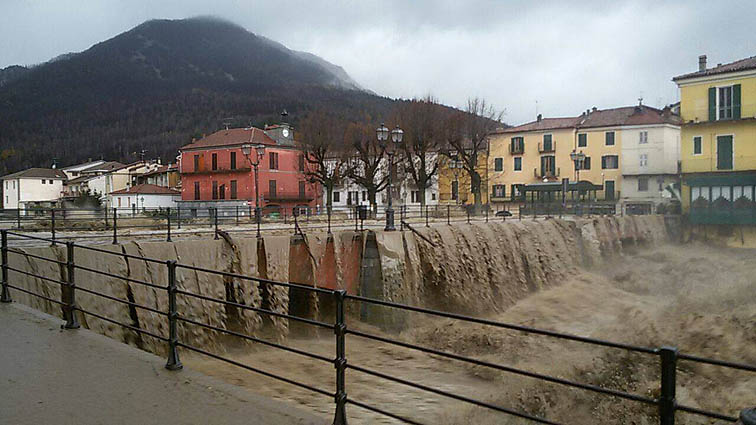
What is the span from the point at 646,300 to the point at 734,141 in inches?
714

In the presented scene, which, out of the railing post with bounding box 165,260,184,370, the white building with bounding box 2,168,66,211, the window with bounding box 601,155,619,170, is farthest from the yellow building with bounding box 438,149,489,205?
the white building with bounding box 2,168,66,211

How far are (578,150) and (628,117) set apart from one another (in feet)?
17.6

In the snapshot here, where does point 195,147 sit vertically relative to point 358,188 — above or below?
above

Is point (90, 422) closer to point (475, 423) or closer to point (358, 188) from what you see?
point (475, 423)

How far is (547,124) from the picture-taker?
5656cm

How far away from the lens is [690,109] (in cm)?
3706

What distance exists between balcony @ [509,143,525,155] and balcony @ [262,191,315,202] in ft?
68.5

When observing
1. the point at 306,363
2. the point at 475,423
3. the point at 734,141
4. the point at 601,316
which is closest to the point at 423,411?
the point at 475,423

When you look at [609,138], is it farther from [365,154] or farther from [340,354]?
[340,354]

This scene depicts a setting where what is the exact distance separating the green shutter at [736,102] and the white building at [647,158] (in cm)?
1392

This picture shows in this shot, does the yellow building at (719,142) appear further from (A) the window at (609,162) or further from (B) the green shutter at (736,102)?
(A) the window at (609,162)

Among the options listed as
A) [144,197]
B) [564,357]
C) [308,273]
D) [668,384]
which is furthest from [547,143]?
[668,384]

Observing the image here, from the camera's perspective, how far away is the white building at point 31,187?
258ft

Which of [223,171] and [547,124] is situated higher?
[547,124]
